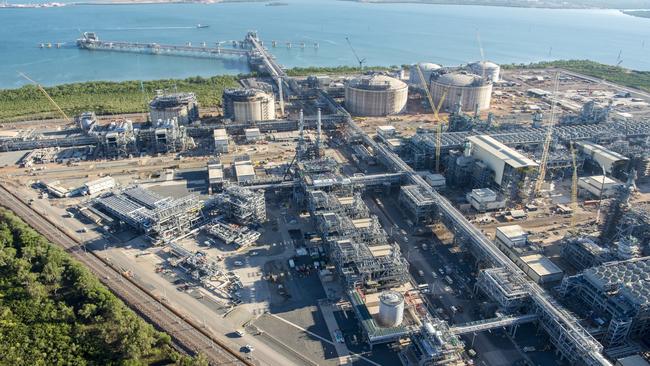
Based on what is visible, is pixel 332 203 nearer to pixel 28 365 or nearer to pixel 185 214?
pixel 185 214

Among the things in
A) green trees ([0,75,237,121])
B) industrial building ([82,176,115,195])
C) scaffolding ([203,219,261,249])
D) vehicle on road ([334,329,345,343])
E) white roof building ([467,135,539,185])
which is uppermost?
white roof building ([467,135,539,185])

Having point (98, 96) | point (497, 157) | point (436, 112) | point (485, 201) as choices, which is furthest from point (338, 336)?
point (98, 96)

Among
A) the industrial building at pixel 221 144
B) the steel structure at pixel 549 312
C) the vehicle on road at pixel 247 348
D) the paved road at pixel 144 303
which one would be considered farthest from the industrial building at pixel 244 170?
the vehicle on road at pixel 247 348

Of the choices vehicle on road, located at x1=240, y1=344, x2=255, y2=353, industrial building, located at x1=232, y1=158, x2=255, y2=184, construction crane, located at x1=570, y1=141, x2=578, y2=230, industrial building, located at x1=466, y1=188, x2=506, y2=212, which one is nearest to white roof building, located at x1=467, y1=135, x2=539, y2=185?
industrial building, located at x1=466, y1=188, x2=506, y2=212

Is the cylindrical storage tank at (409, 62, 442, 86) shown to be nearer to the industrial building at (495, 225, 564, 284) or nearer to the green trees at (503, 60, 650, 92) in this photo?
the green trees at (503, 60, 650, 92)

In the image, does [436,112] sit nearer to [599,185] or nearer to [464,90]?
[464,90]

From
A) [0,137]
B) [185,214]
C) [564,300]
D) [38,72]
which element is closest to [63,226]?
[185,214]

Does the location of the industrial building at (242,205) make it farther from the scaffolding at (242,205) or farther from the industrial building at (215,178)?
the industrial building at (215,178)
